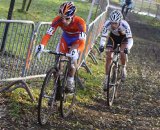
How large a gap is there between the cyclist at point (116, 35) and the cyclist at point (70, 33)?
147cm

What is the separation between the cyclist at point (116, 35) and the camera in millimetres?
9305

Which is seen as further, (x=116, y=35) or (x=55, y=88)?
(x=116, y=35)

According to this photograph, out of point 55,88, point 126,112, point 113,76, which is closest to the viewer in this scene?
point 55,88

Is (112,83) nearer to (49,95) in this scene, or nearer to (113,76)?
(113,76)

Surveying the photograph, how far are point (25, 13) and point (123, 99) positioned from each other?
507 inches

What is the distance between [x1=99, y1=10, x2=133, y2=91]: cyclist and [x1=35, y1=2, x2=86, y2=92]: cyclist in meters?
1.47

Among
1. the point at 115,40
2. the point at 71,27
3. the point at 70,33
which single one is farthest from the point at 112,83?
the point at 71,27

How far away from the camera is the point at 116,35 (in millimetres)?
10125

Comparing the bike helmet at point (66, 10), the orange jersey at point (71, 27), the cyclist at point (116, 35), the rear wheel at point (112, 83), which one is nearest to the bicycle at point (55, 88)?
the orange jersey at point (71, 27)

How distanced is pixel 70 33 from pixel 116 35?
2388 mm

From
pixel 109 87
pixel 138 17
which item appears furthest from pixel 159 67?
pixel 138 17

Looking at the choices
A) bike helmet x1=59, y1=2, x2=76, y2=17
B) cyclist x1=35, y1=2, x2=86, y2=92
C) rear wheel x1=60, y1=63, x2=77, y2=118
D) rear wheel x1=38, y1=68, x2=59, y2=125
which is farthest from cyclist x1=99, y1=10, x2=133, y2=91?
rear wheel x1=38, y1=68, x2=59, y2=125

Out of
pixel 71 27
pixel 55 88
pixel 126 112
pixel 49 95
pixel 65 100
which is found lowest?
pixel 126 112

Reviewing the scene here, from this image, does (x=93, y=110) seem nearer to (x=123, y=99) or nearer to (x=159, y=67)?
(x=123, y=99)
